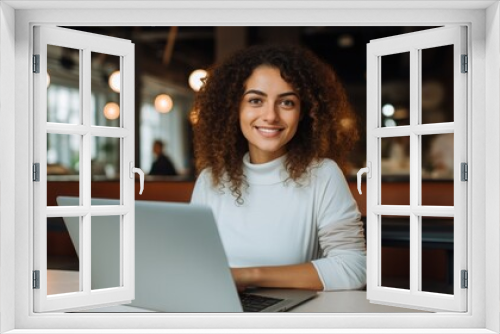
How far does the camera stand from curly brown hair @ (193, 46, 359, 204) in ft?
12.5

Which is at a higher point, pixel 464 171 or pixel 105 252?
pixel 464 171

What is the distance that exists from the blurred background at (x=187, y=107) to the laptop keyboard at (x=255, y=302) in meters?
2.95

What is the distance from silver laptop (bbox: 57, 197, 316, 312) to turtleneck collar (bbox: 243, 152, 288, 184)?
4.02ft

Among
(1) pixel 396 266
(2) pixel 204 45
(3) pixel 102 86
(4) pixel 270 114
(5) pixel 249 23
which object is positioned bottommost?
(1) pixel 396 266

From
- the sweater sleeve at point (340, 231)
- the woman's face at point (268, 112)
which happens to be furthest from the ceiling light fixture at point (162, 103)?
the sweater sleeve at point (340, 231)

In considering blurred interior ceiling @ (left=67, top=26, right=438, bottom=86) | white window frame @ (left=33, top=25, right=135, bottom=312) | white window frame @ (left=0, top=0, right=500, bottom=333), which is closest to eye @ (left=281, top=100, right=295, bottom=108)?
white window frame @ (left=0, top=0, right=500, bottom=333)

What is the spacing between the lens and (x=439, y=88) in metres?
9.66

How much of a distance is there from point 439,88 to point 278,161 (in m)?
6.76

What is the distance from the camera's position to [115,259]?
2857mm

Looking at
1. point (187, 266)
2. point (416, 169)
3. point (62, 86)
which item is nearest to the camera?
point (187, 266)

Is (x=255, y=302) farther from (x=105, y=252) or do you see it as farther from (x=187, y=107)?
(x=187, y=107)

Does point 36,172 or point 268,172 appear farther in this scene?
point 268,172

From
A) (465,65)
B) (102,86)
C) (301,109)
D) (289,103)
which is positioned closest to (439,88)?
(102,86)

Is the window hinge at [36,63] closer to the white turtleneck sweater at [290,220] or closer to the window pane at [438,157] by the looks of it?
the white turtleneck sweater at [290,220]
